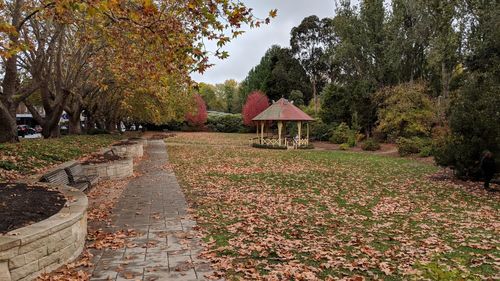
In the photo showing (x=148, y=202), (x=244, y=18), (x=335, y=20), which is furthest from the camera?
(x=335, y=20)

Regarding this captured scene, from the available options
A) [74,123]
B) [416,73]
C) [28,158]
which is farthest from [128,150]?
[416,73]

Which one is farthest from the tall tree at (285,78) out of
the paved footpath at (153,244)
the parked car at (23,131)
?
the paved footpath at (153,244)

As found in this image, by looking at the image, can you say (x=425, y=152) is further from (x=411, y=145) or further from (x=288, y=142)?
(x=288, y=142)

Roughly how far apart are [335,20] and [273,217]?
34.3m

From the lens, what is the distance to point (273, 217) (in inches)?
339

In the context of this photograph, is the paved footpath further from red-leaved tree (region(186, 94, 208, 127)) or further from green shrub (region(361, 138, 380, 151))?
red-leaved tree (region(186, 94, 208, 127))

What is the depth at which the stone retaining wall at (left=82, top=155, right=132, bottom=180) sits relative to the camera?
43.6ft

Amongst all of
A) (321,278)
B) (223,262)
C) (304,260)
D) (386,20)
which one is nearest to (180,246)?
(223,262)

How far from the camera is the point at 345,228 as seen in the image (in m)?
7.75

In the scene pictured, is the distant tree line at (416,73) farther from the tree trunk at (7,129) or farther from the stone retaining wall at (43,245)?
the tree trunk at (7,129)

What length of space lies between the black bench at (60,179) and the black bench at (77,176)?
11cm

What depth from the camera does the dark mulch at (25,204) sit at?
546 cm

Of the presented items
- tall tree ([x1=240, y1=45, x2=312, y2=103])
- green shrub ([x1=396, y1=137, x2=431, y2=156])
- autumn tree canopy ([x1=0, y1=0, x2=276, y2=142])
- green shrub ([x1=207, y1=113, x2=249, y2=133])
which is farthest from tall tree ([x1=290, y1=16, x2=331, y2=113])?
autumn tree canopy ([x1=0, y1=0, x2=276, y2=142])

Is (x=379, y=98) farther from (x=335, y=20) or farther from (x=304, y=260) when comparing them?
(x=304, y=260)
